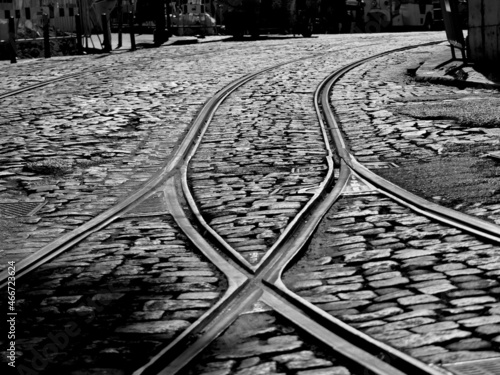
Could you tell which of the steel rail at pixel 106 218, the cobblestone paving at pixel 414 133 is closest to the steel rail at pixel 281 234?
the steel rail at pixel 106 218

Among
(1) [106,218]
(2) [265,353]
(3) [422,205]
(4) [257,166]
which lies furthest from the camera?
(4) [257,166]

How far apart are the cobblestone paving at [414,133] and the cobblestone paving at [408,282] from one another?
662 millimetres

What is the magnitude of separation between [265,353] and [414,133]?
632 cm

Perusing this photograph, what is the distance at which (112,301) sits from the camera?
4688mm

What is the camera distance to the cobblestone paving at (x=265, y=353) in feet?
12.2

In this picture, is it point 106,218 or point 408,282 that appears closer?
point 408,282

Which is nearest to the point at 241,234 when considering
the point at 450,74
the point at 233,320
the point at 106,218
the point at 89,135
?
the point at 106,218

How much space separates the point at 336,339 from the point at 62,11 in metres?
26.4

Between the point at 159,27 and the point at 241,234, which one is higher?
the point at 159,27

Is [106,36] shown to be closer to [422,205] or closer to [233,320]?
[422,205]

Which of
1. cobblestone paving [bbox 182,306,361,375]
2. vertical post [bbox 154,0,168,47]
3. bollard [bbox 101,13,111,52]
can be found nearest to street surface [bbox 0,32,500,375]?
cobblestone paving [bbox 182,306,361,375]

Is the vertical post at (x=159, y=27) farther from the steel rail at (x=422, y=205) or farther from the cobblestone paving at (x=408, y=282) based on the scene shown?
the cobblestone paving at (x=408, y=282)

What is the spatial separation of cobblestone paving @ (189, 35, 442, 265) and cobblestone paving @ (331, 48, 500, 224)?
0.49 m

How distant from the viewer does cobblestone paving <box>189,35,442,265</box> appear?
621 cm
